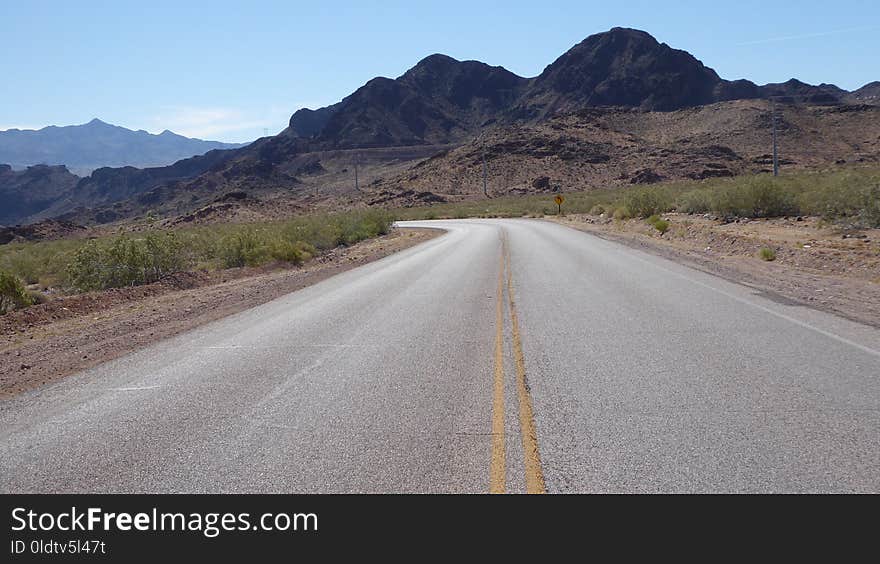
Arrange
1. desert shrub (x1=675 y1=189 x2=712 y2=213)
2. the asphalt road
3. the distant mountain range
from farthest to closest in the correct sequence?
the distant mountain range → desert shrub (x1=675 y1=189 x2=712 y2=213) → the asphalt road

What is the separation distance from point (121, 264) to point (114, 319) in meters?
8.48

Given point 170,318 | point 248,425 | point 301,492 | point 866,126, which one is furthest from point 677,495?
point 866,126

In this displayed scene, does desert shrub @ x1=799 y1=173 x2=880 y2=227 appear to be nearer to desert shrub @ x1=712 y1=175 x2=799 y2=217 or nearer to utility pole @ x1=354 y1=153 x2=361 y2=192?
desert shrub @ x1=712 y1=175 x2=799 y2=217

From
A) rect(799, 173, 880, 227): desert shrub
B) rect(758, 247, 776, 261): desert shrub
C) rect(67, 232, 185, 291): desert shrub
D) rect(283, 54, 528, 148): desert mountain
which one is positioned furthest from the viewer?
rect(283, 54, 528, 148): desert mountain

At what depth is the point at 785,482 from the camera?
16.4 feet

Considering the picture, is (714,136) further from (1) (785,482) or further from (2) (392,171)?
(1) (785,482)

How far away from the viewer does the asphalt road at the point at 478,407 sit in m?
5.30

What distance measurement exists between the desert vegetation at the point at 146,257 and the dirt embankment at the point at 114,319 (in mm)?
1540

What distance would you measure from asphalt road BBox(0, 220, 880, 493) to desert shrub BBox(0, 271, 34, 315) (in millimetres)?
7622

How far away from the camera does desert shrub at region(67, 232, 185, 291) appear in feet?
73.5

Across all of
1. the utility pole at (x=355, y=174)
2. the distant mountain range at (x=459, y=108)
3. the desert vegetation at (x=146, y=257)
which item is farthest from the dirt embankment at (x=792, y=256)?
the distant mountain range at (x=459, y=108)

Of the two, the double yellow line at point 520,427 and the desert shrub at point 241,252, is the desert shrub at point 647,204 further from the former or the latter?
the double yellow line at point 520,427

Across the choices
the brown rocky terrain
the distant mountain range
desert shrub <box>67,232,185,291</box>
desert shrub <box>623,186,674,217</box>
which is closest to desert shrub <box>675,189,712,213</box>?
desert shrub <box>623,186,674,217</box>

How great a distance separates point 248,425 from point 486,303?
27.2 ft
